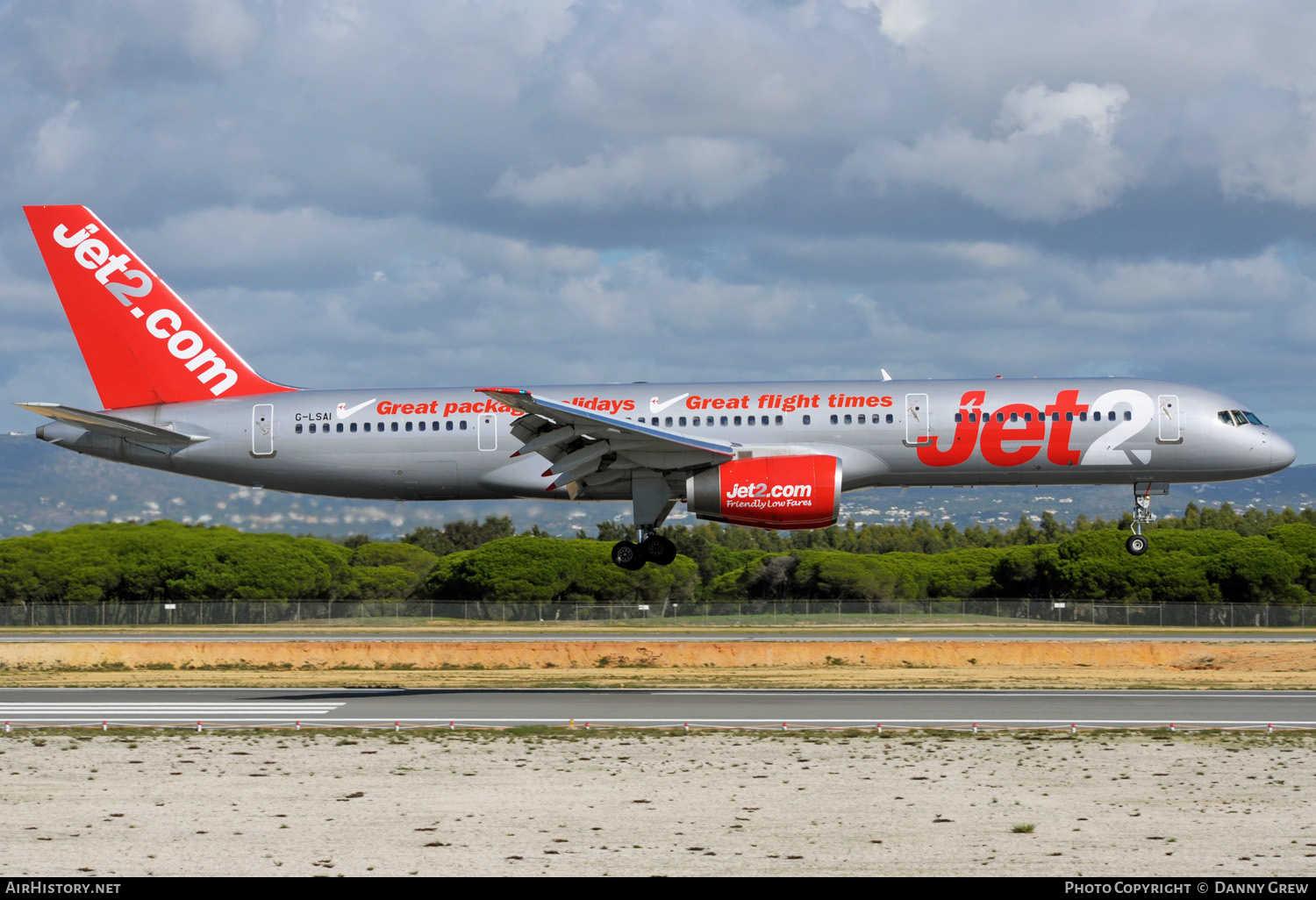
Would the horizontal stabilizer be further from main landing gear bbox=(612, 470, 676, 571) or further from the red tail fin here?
main landing gear bbox=(612, 470, 676, 571)

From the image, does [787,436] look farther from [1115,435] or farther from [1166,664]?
[1166,664]

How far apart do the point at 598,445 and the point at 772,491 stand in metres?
4.38

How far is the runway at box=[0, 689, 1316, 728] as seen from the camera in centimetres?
2217

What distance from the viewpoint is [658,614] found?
210 ft

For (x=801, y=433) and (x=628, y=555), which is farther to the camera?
(x=628, y=555)

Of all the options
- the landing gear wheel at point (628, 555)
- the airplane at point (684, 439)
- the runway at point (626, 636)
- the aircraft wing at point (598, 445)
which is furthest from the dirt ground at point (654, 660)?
the runway at point (626, 636)

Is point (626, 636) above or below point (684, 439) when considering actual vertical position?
below

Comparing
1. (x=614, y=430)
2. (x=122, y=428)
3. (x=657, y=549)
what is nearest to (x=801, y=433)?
(x=657, y=549)

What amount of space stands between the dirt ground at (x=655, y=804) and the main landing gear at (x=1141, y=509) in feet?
41.2

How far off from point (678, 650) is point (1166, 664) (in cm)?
1498

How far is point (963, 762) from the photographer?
700 inches

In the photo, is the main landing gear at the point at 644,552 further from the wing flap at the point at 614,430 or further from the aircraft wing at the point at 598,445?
the wing flap at the point at 614,430

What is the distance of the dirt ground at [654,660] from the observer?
35.8 meters

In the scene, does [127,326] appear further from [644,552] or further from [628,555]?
[644,552]
